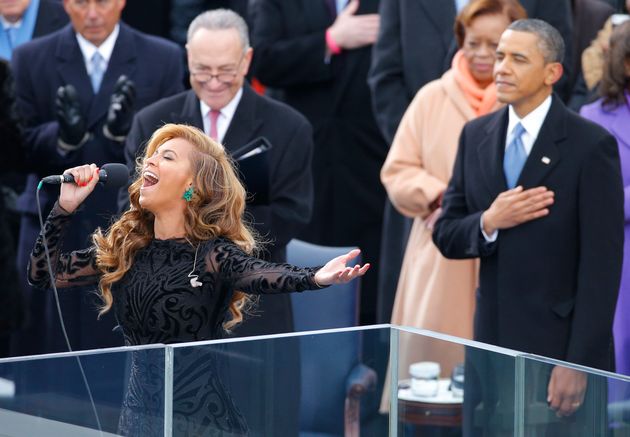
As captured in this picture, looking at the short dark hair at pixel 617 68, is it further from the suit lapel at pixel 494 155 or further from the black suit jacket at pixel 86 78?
the black suit jacket at pixel 86 78

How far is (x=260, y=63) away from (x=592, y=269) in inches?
101

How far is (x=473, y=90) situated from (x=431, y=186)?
0.45 metres

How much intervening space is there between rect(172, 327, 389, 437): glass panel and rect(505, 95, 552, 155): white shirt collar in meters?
1.33

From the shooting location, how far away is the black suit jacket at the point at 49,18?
664 cm

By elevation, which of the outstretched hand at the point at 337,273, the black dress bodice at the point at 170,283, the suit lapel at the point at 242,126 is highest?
the suit lapel at the point at 242,126

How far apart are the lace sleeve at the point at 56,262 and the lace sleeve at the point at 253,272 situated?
1.27 ft

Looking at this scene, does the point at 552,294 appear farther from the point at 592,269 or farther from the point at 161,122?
the point at 161,122

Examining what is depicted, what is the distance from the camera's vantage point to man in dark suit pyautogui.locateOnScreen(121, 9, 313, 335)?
5258mm

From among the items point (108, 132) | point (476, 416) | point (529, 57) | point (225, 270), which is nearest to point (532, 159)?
point (529, 57)

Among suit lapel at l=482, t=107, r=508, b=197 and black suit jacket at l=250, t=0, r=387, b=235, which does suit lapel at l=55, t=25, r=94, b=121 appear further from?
suit lapel at l=482, t=107, r=508, b=197

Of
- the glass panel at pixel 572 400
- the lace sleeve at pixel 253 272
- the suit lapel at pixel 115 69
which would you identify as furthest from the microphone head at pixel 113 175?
the suit lapel at pixel 115 69

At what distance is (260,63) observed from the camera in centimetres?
673

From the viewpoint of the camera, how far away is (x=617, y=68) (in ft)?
17.9

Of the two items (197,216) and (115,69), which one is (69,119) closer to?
(115,69)
